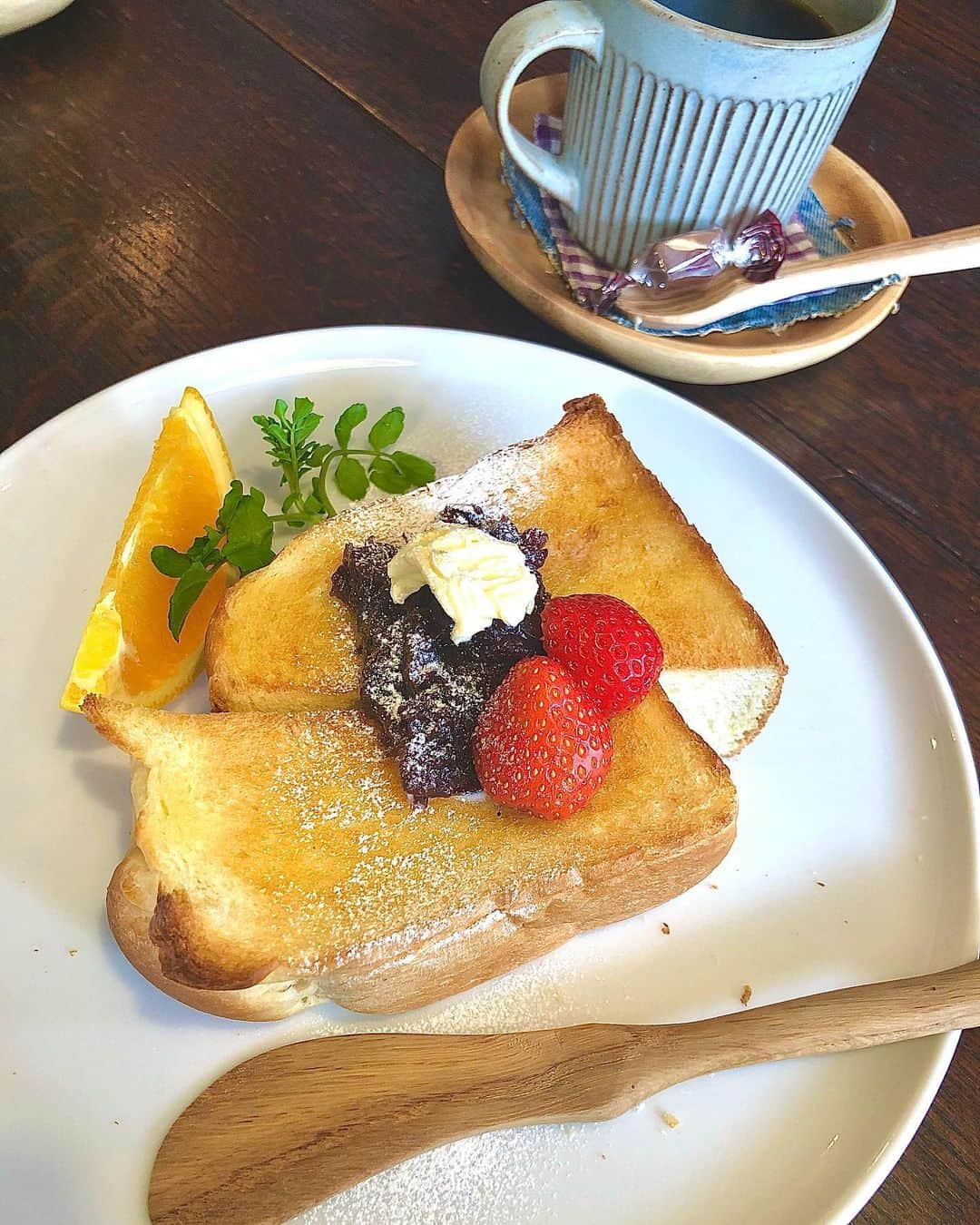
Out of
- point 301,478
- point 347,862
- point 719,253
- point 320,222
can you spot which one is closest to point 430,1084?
point 347,862

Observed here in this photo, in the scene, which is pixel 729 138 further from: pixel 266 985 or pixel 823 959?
pixel 266 985

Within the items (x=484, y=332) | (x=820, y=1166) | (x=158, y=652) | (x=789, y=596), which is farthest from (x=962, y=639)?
(x=158, y=652)

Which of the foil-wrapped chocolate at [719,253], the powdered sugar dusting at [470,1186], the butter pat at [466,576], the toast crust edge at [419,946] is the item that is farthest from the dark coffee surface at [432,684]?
the foil-wrapped chocolate at [719,253]

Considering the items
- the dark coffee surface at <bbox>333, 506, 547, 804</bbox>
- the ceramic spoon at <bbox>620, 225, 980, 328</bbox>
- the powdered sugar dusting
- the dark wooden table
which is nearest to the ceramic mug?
the ceramic spoon at <bbox>620, 225, 980, 328</bbox>

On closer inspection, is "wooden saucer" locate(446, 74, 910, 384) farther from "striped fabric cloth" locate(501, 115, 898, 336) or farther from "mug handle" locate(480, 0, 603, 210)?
"mug handle" locate(480, 0, 603, 210)

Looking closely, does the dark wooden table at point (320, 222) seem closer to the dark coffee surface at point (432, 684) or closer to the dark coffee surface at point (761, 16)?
the dark coffee surface at point (761, 16)
